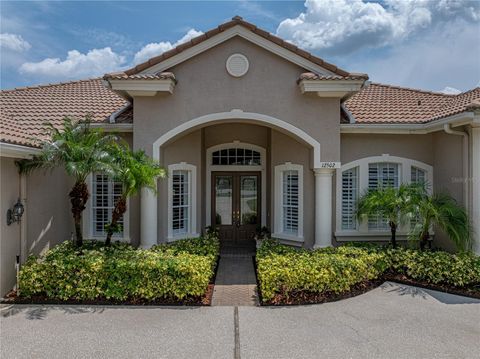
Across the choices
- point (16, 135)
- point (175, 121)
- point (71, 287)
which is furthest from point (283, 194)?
point (16, 135)

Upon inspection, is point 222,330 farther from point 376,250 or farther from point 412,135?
point 412,135

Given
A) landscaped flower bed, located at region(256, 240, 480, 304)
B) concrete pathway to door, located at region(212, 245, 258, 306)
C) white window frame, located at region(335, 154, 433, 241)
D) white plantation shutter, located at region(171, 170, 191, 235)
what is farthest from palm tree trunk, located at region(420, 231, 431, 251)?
white plantation shutter, located at region(171, 170, 191, 235)

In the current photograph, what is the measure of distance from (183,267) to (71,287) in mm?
2724

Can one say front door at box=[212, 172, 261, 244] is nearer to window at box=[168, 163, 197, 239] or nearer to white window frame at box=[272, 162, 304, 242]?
white window frame at box=[272, 162, 304, 242]

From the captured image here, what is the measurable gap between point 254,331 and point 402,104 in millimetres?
10758

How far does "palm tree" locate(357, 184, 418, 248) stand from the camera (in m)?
9.84

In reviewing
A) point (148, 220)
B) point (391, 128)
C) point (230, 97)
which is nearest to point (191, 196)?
point (148, 220)

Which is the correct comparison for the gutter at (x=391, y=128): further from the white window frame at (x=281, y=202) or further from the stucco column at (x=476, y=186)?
the white window frame at (x=281, y=202)

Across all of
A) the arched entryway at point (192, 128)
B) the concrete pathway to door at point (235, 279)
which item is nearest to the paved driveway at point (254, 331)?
the concrete pathway to door at point (235, 279)

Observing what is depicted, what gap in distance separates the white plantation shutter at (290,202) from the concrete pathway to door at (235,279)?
5.94 feet

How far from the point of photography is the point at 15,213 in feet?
26.8

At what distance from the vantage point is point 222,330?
664 cm

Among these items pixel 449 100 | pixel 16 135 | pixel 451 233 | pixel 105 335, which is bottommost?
pixel 105 335

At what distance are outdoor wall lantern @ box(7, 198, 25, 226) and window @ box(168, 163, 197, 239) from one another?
14.4 ft
